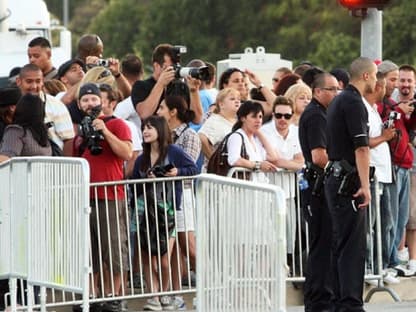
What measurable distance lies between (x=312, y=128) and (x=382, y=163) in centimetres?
142

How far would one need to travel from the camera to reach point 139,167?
13570mm

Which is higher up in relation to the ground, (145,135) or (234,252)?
(145,135)

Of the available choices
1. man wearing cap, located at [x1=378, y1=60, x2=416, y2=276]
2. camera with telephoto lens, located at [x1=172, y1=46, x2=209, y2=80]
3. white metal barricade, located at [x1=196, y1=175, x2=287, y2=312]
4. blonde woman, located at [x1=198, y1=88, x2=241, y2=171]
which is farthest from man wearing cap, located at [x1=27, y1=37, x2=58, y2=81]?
white metal barricade, located at [x1=196, y1=175, x2=287, y2=312]

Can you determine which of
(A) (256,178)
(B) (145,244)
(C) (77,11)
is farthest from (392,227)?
(C) (77,11)

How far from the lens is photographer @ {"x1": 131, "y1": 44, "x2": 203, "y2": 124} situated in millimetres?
14203

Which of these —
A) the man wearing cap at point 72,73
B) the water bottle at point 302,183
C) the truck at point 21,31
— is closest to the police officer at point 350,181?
the water bottle at point 302,183

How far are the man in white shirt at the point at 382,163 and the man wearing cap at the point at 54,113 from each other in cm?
245

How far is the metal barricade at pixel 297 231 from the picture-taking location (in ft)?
46.0

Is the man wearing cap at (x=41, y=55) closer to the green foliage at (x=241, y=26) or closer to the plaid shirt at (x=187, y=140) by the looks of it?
the plaid shirt at (x=187, y=140)

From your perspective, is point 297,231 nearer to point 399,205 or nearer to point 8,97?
point 399,205

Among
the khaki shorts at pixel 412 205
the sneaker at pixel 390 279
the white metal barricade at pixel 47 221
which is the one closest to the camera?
the white metal barricade at pixel 47 221

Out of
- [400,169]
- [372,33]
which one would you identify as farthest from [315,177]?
[372,33]

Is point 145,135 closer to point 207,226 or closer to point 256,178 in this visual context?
point 256,178

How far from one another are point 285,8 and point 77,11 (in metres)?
27.5
